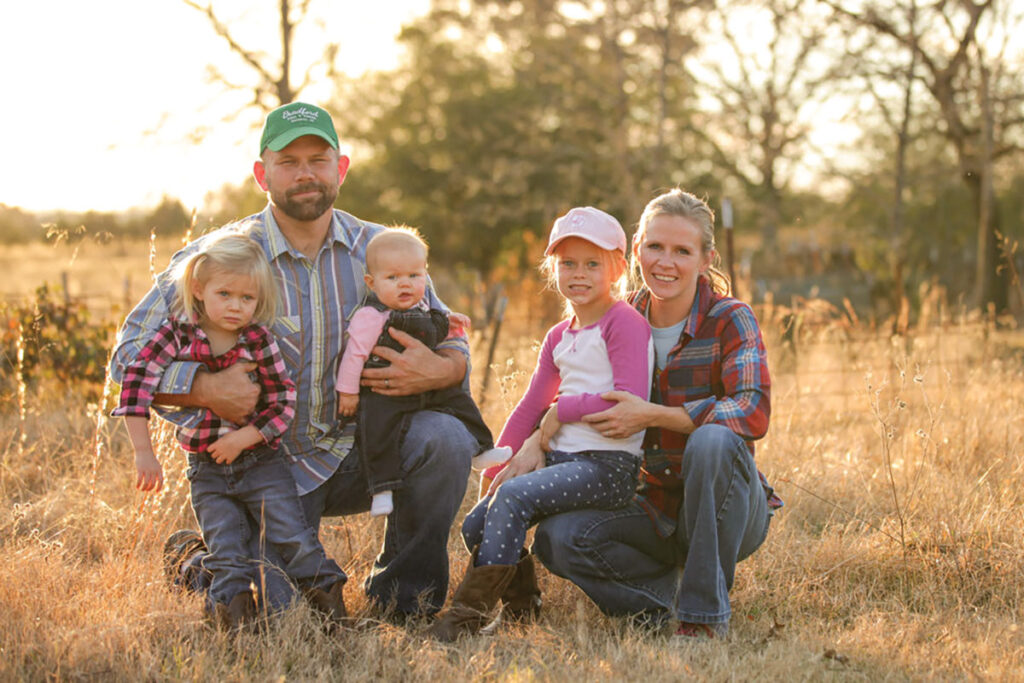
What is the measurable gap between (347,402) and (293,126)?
41.7 inches

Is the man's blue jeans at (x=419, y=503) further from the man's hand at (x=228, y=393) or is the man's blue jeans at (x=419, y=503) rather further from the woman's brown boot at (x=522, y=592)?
the man's hand at (x=228, y=393)

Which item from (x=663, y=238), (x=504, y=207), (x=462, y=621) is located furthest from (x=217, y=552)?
(x=504, y=207)

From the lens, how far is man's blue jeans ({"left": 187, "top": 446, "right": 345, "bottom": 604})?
11.3 ft

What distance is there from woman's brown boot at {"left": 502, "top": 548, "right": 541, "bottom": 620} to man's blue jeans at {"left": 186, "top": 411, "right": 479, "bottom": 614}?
0.93ft

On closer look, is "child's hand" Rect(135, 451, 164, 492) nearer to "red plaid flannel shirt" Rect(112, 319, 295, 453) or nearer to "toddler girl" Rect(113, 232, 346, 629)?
"toddler girl" Rect(113, 232, 346, 629)

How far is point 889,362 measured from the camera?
7.52 m

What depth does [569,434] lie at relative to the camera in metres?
3.58

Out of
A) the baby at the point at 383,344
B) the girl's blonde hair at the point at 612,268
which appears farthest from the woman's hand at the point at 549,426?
the girl's blonde hair at the point at 612,268

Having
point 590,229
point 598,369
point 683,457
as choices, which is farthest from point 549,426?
point 590,229

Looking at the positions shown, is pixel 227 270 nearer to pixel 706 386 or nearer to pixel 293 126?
pixel 293 126

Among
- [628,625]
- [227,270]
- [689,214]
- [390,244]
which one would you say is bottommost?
[628,625]

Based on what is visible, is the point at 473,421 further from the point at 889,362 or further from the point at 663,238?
the point at 889,362

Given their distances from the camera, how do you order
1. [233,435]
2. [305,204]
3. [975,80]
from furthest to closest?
[975,80] < [305,204] < [233,435]

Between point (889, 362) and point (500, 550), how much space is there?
513cm
